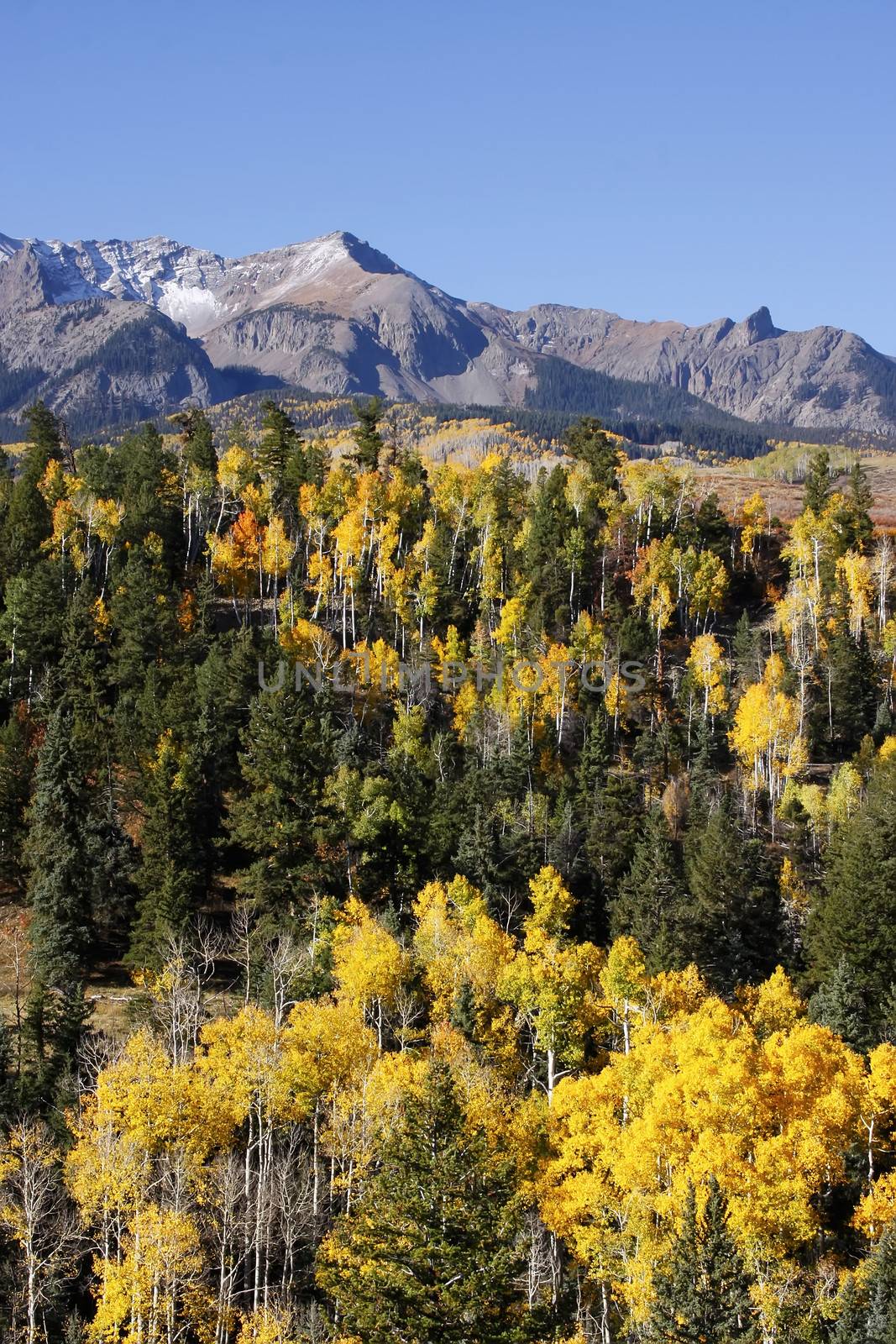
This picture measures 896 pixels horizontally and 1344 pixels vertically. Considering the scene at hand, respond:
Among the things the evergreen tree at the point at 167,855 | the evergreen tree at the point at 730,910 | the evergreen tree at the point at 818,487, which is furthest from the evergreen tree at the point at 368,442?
the evergreen tree at the point at 730,910

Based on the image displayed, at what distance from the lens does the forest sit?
31.4 meters

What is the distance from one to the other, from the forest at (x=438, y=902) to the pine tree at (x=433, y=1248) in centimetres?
10

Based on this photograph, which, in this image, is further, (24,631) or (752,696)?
(752,696)

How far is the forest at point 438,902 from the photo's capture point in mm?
31359

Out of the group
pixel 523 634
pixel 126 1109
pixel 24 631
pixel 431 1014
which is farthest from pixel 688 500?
pixel 126 1109

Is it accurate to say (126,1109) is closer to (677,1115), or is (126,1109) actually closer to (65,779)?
(677,1115)

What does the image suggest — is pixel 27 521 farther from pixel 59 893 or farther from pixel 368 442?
pixel 59 893

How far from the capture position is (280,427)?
108m

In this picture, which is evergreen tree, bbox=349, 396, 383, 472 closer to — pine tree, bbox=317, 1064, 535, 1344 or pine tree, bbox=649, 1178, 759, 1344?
pine tree, bbox=649, 1178, 759, 1344

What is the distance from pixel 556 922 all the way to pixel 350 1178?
2133cm

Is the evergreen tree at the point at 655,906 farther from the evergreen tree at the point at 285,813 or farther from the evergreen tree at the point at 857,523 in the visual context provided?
the evergreen tree at the point at 857,523

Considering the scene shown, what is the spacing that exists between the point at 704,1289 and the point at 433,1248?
8.00 meters

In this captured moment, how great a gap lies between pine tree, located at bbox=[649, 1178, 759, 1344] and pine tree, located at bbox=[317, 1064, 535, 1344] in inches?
174

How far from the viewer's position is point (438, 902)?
52.4 m
